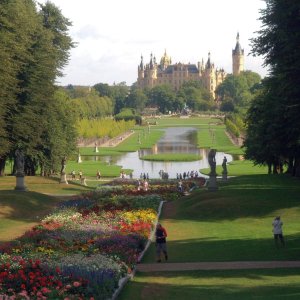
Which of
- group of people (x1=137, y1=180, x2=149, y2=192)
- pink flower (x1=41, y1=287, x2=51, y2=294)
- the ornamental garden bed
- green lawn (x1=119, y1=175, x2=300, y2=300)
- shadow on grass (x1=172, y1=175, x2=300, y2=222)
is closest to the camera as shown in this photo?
pink flower (x1=41, y1=287, x2=51, y2=294)

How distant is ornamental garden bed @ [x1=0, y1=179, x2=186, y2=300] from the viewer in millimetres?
11930

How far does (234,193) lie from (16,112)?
56.1 feet

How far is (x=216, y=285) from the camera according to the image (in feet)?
46.3

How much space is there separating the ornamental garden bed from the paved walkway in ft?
1.92

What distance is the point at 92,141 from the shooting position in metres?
111

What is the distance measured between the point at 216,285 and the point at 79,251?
3.97m

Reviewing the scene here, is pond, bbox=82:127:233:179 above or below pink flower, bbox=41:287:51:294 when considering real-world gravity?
above

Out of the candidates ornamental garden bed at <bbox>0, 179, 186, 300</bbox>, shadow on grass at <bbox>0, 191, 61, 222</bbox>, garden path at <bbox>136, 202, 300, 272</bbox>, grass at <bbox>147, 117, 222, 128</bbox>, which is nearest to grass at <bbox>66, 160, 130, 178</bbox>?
shadow on grass at <bbox>0, 191, 61, 222</bbox>

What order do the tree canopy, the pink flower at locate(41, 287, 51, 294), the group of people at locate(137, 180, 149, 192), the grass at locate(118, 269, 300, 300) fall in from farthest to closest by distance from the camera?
the group of people at locate(137, 180, 149, 192)
the tree canopy
the grass at locate(118, 269, 300, 300)
the pink flower at locate(41, 287, 51, 294)

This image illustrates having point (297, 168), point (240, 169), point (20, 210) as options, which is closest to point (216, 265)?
point (20, 210)

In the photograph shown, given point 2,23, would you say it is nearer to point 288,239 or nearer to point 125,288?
point 288,239

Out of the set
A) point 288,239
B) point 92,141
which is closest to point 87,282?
point 288,239

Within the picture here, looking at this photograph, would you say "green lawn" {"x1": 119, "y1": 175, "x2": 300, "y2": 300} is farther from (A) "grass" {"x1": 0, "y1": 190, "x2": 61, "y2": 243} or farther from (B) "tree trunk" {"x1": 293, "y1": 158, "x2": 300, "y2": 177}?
(A) "grass" {"x1": 0, "y1": 190, "x2": 61, "y2": 243}

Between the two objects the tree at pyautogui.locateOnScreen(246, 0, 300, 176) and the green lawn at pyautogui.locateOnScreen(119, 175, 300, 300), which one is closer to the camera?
the green lawn at pyautogui.locateOnScreen(119, 175, 300, 300)
